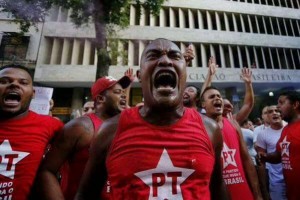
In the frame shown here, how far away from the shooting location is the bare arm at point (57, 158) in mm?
2123

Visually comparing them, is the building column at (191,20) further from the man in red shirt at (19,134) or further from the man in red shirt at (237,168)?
the man in red shirt at (19,134)

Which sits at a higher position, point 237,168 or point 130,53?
point 130,53

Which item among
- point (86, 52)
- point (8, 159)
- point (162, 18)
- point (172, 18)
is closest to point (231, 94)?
point (172, 18)

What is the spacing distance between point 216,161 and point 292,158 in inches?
82.7

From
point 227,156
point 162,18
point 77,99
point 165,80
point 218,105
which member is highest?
point 162,18

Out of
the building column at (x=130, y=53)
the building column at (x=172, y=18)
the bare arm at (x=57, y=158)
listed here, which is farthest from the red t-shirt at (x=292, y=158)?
the building column at (x=172, y=18)

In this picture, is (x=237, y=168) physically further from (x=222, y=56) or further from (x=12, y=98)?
(x=222, y=56)

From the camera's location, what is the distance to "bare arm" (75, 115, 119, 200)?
5.64ft

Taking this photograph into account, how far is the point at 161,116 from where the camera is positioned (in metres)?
1.74

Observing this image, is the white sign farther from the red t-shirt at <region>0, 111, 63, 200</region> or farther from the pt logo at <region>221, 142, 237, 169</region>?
the pt logo at <region>221, 142, 237, 169</region>

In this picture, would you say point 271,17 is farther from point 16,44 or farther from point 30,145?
point 30,145

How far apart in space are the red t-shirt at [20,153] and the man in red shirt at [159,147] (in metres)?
0.60

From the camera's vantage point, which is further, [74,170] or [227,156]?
[227,156]

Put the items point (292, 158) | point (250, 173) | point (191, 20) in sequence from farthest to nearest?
point (191, 20), point (292, 158), point (250, 173)
